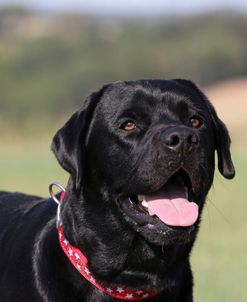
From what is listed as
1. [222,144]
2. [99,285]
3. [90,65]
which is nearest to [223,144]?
[222,144]

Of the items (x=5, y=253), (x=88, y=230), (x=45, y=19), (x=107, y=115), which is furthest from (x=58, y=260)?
(x=45, y=19)

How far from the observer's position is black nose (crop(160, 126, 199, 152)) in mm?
4309

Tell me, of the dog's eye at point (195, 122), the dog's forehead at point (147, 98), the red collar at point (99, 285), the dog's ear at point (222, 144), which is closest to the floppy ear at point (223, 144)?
the dog's ear at point (222, 144)

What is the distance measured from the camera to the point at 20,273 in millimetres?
4871

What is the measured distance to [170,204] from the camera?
452 centimetres

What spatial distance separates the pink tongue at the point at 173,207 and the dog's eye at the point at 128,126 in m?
0.41

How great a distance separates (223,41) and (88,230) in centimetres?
7729

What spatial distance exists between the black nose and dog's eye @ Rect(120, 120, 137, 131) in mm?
304

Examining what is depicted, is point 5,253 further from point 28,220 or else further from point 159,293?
point 159,293

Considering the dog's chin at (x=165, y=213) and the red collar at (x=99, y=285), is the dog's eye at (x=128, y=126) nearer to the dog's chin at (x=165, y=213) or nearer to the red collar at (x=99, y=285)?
the dog's chin at (x=165, y=213)

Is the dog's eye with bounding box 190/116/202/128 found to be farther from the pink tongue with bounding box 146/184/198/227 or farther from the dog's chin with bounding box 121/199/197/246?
the dog's chin with bounding box 121/199/197/246

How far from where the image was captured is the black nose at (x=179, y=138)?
4.31m

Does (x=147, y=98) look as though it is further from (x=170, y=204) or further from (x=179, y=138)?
(x=170, y=204)

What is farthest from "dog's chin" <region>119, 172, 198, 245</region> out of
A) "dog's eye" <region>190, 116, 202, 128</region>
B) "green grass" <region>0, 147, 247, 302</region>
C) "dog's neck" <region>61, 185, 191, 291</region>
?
"green grass" <region>0, 147, 247, 302</region>
